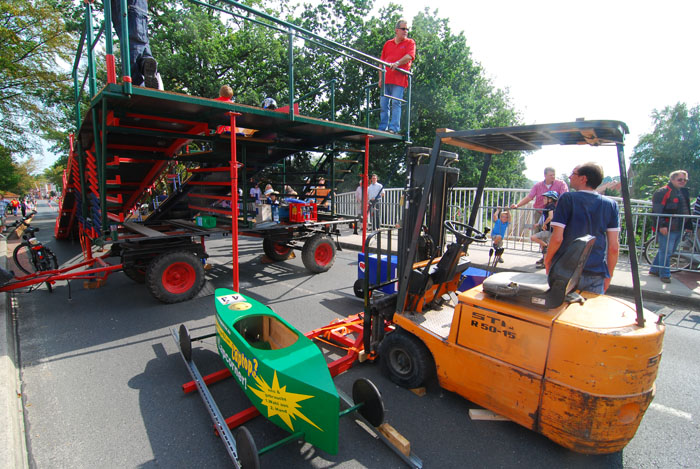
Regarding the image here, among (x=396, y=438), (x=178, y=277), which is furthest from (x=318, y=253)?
(x=396, y=438)

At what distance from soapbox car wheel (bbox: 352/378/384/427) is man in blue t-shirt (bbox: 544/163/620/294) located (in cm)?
175

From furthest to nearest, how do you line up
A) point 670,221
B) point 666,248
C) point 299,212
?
point 299,212, point 666,248, point 670,221

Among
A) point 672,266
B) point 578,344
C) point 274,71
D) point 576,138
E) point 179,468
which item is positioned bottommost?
point 179,468

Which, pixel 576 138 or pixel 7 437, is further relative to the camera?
pixel 576 138

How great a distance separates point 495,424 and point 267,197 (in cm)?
790

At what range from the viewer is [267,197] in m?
9.42

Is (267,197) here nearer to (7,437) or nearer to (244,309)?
(244,309)

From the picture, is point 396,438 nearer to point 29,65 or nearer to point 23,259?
point 23,259

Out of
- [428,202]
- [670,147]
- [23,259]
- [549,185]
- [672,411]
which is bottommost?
[23,259]

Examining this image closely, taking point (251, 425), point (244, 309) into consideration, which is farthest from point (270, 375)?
point (244, 309)

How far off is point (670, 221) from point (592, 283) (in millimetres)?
5214

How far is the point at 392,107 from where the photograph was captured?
7348 millimetres

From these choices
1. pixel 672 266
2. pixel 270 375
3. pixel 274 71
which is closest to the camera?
pixel 270 375

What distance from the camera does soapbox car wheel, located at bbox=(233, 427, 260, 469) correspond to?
6.77ft
